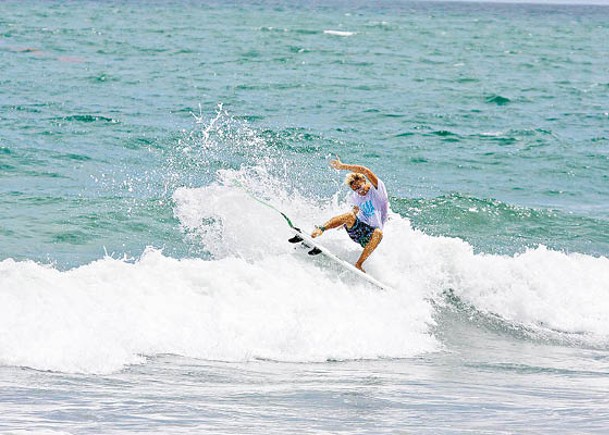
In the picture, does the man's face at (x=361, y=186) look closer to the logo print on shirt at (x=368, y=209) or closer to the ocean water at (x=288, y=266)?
the logo print on shirt at (x=368, y=209)

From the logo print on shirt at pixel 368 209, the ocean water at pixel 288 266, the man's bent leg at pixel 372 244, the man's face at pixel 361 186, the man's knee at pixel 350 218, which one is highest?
the man's face at pixel 361 186

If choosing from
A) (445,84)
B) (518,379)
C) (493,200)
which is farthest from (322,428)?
(445,84)

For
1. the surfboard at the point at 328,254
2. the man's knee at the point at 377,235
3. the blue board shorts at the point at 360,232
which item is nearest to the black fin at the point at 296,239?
the surfboard at the point at 328,254

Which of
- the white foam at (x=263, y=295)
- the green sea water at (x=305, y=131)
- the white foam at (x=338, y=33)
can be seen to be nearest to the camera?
the white foam at (x=263, y=295)

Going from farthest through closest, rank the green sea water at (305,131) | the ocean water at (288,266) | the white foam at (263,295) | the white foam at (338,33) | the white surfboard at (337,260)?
the white foam at (338,33) → the green sea water at (305,131) → the white surfboard at (337,260) → the white foam at (263,295) → the ocean water at (288,266)

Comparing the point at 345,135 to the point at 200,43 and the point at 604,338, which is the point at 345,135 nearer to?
the point at 604,338

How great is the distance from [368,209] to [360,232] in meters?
0.33

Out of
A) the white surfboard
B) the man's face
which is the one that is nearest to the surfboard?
the white surfboard

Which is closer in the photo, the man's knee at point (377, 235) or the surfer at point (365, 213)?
the surfer at point (365, 213)

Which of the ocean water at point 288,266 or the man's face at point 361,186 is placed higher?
the man's face at point 361,186

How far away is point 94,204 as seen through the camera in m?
17.3

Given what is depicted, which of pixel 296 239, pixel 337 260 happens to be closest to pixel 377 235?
pixel 337 260

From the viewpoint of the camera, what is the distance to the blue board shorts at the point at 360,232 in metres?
12.8

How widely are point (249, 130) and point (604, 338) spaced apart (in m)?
13.8
